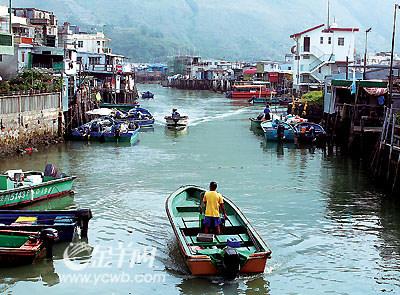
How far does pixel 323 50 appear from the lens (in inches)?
3066

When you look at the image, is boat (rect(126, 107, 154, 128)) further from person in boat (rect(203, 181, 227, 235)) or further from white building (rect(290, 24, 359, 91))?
person in boat (rect(203, 181, 227, 235))

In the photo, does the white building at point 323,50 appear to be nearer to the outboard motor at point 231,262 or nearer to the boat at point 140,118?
the boat at point 140,118

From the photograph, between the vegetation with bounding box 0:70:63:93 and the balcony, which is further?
the balcony

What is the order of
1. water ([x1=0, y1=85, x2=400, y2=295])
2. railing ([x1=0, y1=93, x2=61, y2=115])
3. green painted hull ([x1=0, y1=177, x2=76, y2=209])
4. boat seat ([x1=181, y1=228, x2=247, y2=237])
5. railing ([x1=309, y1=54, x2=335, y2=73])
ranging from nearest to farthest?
water ([x1=0, y1=85, x2=400, y2=295]), boat seat ([x1=181, y1=228, x2=247, y2=237]), green painted hull ([x1=0, y1=177, x2=76, y2=209]), railing ([x1=0, y1=93, x2=61, y2=115]), railing ([x1=309, y1=54, x2=335, y2=73])

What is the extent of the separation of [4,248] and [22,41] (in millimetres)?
42333

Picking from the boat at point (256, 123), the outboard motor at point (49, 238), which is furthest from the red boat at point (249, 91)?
the outboard motor at point (49, 238)

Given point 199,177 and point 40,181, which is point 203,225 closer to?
point 40,181

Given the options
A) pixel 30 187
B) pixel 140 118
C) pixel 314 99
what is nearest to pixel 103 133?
pixel 140 118

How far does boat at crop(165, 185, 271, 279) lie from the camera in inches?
621

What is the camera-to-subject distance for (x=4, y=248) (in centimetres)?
1681

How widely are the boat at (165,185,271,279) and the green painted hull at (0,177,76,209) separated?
19.1 ft

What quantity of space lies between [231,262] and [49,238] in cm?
497

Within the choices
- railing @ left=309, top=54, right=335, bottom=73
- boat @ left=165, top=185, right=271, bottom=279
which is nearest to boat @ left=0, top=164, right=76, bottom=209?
boat @ left=165, top=185, right=271, bottom=279

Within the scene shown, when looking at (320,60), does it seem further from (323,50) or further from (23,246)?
(23,246)
